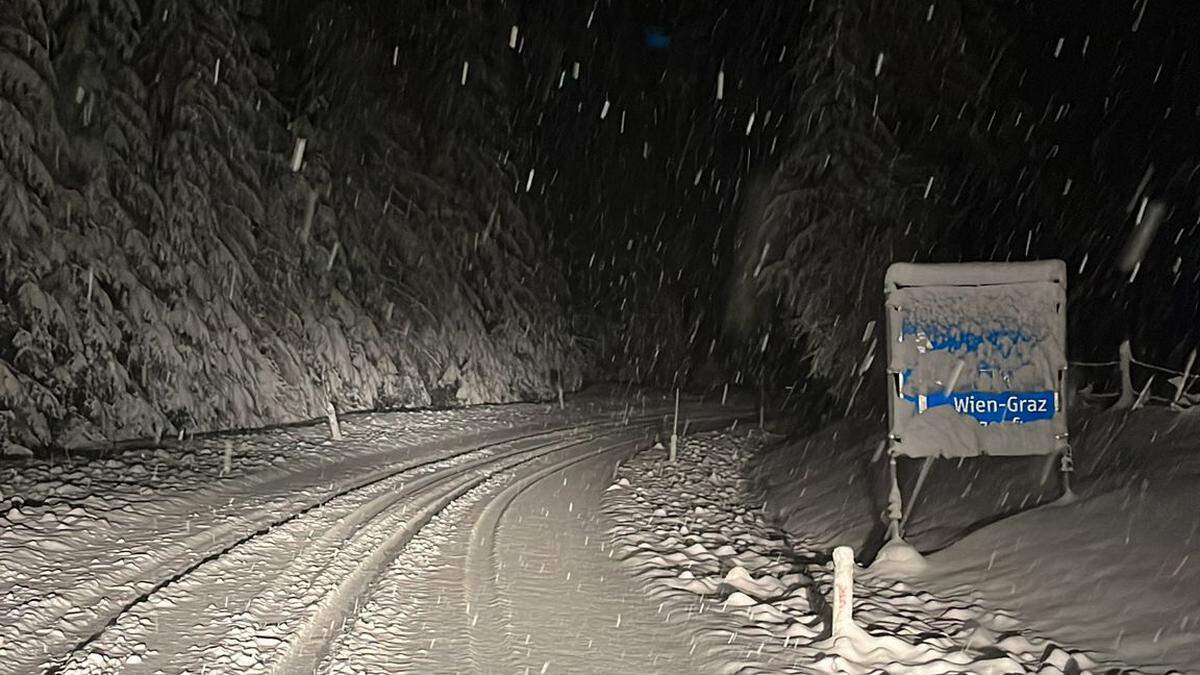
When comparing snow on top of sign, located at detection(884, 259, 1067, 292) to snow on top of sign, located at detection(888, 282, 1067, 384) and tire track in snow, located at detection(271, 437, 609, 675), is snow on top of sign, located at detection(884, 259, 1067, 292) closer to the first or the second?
snow on top of sign, located at detection(888, 282, 1067, 384)

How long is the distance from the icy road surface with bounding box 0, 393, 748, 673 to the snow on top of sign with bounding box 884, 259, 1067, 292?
4.47 m

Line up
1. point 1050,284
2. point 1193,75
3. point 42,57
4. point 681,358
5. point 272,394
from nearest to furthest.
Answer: point 1050,284
point 1193,75
point 42,57
point 272,394
point 681,358

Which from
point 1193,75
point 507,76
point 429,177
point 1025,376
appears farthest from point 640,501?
point 507,76

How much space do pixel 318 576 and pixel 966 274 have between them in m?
7.57

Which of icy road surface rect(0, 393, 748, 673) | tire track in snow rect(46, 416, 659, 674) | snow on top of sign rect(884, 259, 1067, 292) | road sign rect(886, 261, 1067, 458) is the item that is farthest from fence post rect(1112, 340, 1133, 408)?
tire track in snow rect(46, 416, 659, 674)

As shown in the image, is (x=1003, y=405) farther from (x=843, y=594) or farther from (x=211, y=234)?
(x=211, y=234)

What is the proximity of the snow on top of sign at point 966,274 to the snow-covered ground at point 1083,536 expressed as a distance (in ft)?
7.35

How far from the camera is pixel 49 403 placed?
15914 millimetres

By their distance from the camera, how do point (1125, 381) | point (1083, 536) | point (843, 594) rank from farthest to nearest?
point (1125, 381), point (1083, 536), point (843, 594)

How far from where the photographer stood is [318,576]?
27.1 feet

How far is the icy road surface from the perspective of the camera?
6.36 m

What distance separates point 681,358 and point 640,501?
40.7 meters

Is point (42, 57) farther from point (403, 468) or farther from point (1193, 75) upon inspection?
point (1193, 75)

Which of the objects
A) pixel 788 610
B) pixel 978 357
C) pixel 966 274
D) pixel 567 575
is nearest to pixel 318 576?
pixel 567 575
